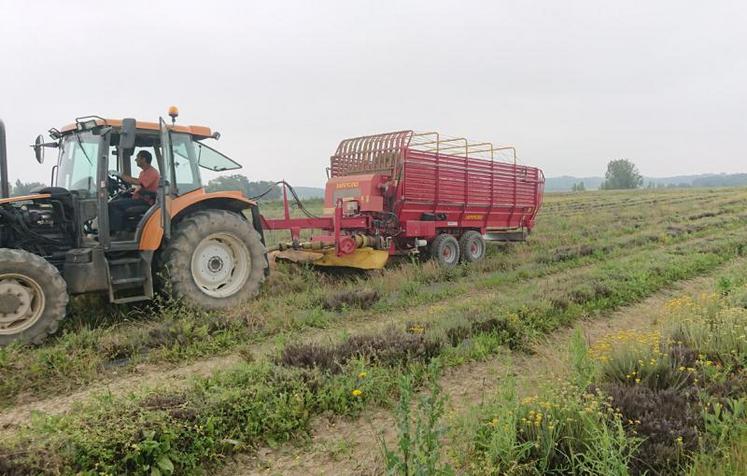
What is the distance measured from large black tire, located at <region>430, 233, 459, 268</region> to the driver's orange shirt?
18.5 ft

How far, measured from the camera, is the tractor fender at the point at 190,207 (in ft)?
20.3

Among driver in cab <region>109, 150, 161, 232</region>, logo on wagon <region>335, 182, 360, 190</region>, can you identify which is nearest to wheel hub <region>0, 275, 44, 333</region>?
driver in cab <region>109, 150, 161, 232</region>

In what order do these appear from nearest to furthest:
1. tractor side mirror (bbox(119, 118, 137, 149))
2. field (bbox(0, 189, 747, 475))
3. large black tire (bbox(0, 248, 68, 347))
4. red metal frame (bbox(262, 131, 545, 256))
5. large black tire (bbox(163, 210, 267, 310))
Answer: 1. field (bbox(0, 189, 747, 475))
2. large black tire (bbox(0, 248, 68, 347))
3. tractor side mirror (bbox(119, 118, 137, 149))
4. large black tire (bbox(163, 210, 267, 310))
5. red metal frame (bbox(262, 131, 545, 256))

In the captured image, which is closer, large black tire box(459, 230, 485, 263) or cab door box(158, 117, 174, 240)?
cab door box(158, 117, 174, 240)

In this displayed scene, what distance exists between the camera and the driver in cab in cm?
644

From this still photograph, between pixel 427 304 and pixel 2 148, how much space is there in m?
5.64

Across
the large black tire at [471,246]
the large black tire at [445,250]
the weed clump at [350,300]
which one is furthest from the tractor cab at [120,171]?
the large black tire at [471,246]

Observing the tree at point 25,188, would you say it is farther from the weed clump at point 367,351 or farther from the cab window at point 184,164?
the weed clump at point 367,351

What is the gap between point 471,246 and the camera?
37.4 feet

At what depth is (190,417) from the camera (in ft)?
10.6

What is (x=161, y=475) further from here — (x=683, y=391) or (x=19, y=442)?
(x=683, y=391)

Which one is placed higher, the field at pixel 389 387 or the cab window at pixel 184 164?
the cab window at pixel 184 164

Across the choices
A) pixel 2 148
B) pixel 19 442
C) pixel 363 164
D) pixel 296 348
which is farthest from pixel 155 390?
pixel 363 164

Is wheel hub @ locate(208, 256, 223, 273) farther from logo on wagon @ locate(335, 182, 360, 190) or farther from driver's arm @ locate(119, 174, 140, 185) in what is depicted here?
logo on wagon @ locate(335, 182, 360, 190)
